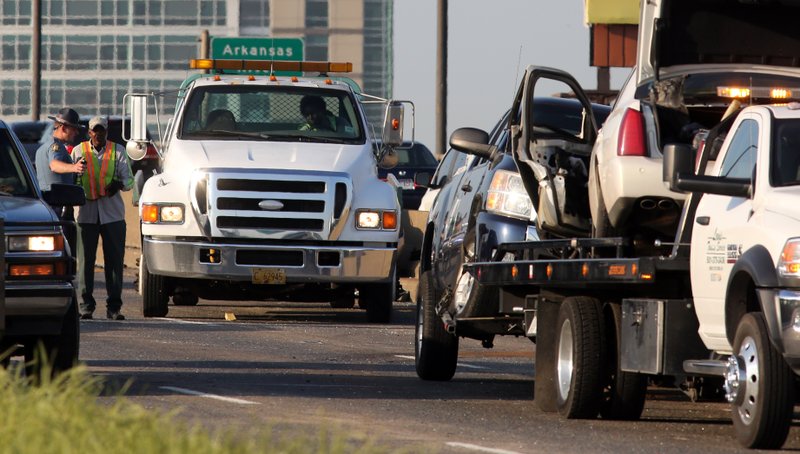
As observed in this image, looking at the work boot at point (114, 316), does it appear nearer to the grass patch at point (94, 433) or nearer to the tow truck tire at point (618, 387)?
the tow truck tire at point (618, 387)

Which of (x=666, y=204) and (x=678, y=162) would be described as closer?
(x=678, y=162)

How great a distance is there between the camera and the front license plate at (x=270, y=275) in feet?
63.6

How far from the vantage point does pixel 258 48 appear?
981 inches

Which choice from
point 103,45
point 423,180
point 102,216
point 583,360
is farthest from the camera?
point 103,45

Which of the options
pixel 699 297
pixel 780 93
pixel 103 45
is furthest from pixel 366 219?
pixel 103 45

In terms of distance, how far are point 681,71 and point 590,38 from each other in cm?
3094

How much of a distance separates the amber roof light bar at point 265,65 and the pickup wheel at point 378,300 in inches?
95.7

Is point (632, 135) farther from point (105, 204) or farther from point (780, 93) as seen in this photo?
point (105, 204)

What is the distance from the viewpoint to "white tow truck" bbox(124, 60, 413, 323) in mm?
19344

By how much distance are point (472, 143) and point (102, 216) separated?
6.87 m

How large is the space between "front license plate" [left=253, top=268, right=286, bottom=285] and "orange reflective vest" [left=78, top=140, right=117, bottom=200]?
1917 mm

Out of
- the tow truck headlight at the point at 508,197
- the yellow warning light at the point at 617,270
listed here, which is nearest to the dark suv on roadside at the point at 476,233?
the tow truck headlight at the point at 508,197

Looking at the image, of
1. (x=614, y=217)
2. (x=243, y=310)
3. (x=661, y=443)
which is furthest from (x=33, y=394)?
(x=243, y=310)

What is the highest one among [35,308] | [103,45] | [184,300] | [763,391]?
[103,45]
